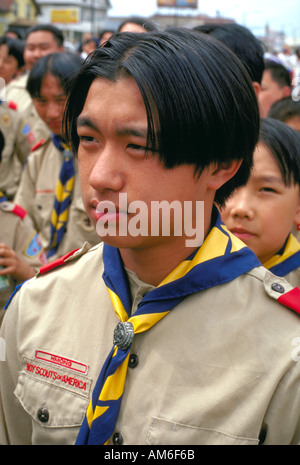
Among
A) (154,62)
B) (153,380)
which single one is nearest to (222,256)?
(153,380)

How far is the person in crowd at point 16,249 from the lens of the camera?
8.66 ft

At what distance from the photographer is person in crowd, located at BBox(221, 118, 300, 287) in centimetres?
224

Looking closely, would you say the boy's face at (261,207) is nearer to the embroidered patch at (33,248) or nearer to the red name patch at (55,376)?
the red name patch at (55,376)

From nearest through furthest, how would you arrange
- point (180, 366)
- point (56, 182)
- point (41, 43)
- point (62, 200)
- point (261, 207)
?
point (180, 366), point (261, 207), point (62, 200), point (56, 182), point (41, 43)

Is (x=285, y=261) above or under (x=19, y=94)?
above

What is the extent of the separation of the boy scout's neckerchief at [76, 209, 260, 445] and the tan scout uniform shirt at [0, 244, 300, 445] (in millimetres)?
37

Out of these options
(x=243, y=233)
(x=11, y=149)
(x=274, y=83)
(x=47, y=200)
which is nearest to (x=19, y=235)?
(x=47, y=200)

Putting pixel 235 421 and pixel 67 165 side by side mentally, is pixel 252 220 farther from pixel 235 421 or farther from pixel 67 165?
pixel 67 165

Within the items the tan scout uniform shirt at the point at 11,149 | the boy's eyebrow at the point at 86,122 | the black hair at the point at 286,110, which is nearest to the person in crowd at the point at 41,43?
the tan scout uniform shirt at the point at 11,149

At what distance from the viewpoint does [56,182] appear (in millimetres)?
3912

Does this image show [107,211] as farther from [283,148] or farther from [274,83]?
[274,83]

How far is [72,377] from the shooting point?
5.10 ft

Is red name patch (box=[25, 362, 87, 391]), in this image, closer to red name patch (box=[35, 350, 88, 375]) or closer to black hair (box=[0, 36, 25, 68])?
red name patch (box=[35, 350, 88, 375])

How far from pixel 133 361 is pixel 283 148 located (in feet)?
4.20
